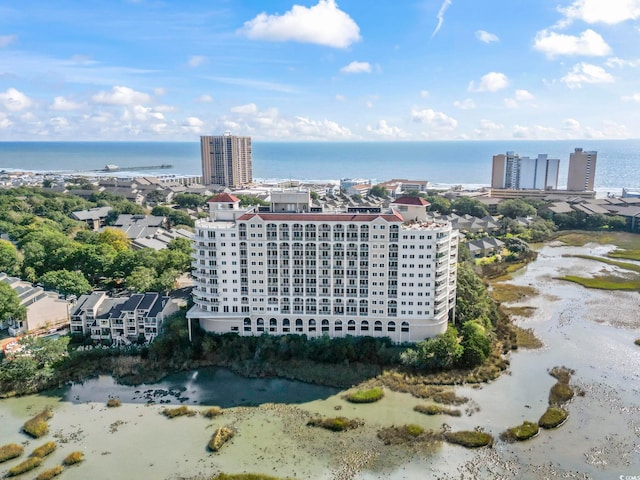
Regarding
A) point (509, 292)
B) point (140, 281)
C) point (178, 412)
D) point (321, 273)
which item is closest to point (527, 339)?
point (509, 292)

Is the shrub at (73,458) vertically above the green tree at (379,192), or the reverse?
the green tree at (379,192)

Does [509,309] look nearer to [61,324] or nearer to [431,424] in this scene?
[431,424]

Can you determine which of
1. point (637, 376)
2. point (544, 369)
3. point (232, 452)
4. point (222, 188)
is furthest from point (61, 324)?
point (222, 188)

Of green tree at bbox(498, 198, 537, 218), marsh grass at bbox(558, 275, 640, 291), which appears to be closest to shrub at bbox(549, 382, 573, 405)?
marsh grass at bbox(558, 275, 640, 291)

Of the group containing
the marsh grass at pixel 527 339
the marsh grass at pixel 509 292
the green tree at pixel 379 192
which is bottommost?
the marsh grass at pixel 527 339

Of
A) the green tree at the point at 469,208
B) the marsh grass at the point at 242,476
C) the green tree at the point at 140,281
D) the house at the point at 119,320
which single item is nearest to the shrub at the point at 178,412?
the marsh grass at the point at 242,476

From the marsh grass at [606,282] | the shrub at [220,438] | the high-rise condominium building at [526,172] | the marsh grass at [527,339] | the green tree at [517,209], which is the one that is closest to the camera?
→ the shrub at [220,438]

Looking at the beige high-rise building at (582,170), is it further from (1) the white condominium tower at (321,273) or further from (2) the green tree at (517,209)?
(1) the white condominium tower at (321,273)
